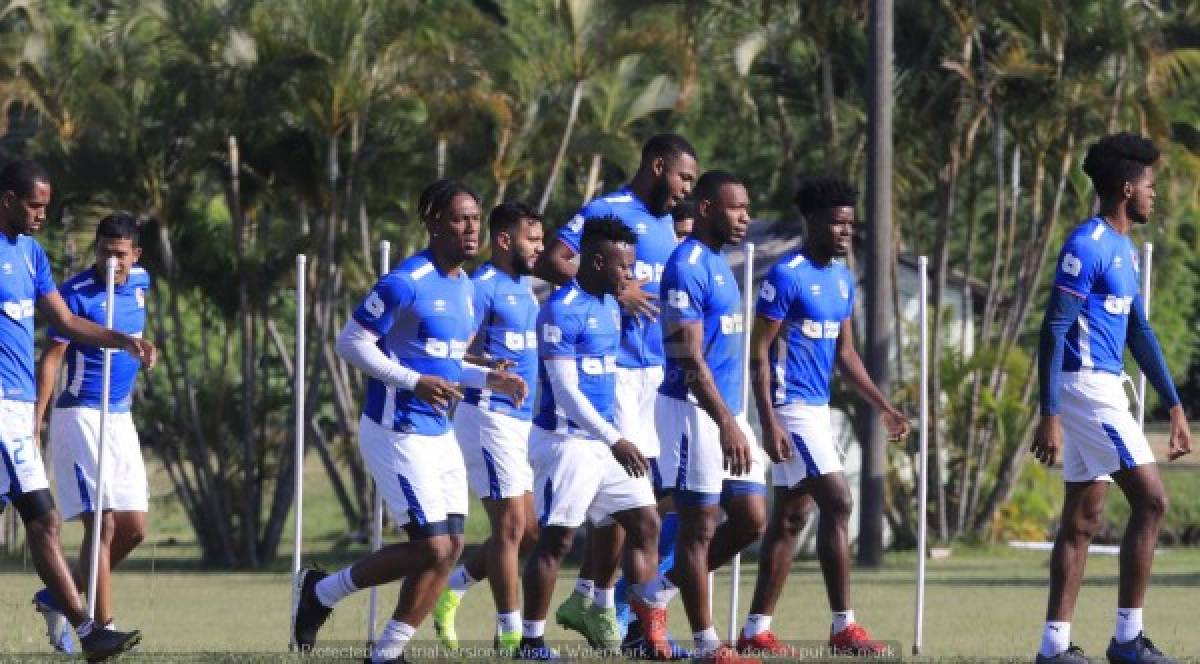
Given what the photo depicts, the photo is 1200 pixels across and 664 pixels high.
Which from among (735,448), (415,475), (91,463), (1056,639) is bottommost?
(1056,639)

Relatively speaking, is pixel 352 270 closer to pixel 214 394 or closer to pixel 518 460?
pixel 214 394

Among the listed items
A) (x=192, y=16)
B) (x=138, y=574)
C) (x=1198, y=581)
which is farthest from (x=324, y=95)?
(x=1198, y=581)

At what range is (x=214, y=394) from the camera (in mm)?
24594

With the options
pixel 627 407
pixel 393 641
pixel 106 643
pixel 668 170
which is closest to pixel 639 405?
pixel 627 407

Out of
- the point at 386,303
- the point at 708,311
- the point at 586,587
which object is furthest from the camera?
the point at 586,587

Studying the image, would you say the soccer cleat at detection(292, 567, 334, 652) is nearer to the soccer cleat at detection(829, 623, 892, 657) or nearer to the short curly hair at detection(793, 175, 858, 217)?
the soccer cleat at detection(829, 623, 892, 657)

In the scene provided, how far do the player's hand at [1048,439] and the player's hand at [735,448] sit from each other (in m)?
1.22

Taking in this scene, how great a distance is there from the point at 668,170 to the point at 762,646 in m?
2.32

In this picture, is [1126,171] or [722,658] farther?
[1126,171]

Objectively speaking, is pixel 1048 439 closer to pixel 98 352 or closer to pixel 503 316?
pixel 503 316

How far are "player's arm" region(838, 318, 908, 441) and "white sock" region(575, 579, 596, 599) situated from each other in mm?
1575

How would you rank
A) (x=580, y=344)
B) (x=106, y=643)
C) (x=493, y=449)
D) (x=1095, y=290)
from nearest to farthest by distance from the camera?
(x=106, y=643), (x=1095, y=290), (x=580, y=344), (x=493, y=449)

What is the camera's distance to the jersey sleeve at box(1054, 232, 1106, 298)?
10.3 m

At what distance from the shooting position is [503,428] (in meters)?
11.1
